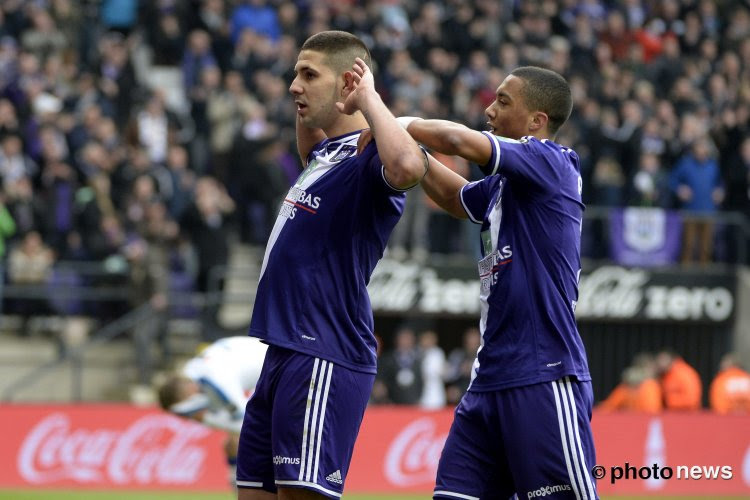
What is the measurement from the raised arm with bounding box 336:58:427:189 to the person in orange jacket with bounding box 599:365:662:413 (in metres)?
12.1

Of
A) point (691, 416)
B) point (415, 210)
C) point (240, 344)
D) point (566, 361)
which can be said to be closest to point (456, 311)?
point (415, 210)

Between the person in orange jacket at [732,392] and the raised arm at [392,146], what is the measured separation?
40.1 feet

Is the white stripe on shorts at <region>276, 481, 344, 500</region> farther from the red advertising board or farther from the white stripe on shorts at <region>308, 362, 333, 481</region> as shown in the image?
the red advertising board

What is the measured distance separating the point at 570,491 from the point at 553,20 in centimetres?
1941

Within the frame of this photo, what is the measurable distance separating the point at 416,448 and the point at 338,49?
34.7 feet

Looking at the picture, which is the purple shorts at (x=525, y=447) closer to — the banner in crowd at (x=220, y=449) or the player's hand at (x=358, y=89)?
the player's hand at (x=358, y=89)

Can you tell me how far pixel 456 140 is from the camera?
17.4ft

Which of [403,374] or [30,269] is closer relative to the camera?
[30,269]

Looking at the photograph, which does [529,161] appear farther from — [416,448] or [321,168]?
[416,448]

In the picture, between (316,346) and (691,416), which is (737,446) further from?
(316,346)

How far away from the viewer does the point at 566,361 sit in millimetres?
5688

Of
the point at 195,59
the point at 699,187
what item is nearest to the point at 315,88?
the point at 699,187

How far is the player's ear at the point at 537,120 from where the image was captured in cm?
582

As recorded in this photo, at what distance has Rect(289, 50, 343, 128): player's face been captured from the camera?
19.0 feet
